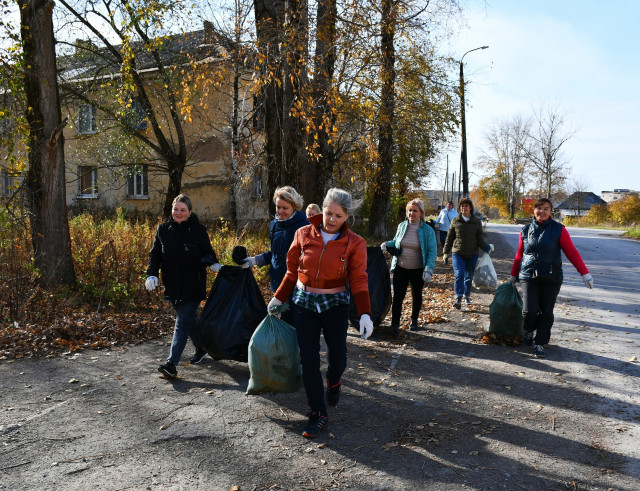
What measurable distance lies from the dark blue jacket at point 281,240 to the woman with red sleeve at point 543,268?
2.77 metres

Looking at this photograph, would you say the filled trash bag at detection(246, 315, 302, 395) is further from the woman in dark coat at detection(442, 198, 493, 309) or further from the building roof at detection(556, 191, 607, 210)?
the building roof at detection(556, 191, 607, 210)

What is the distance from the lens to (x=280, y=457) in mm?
3654

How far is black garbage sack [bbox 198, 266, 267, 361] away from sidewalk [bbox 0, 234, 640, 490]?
33 centimetres

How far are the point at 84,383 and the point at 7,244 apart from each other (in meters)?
5.01

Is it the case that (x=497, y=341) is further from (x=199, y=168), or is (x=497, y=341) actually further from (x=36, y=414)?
(x=199, y=168)

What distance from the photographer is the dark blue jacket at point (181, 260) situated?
17.1 ft

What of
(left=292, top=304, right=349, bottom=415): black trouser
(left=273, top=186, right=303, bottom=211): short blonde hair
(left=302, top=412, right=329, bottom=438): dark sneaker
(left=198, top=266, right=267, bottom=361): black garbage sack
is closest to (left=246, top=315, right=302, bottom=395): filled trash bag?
(left=292, top=304, right=349, bottom=415): black trouser

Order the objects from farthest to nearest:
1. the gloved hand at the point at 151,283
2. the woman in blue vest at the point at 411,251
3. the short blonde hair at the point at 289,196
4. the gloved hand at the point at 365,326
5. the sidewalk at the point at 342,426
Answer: the woman in blue vest at the point at 411,251, the short blonde hair at the point at 289,196, the gloved hand at the point at 151,283, the gloved hand at the point at 365,326, the sidewalk at the point at 342,426

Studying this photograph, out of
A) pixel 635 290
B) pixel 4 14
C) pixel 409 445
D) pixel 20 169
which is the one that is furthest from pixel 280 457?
pixel 635 290

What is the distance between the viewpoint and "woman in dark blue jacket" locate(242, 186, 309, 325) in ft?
17.4

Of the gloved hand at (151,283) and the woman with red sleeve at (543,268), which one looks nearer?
the gloved hand at (151,283)

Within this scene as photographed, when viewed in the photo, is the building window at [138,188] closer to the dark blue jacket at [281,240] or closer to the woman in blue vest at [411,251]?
the woman in blue vest at [411,251]

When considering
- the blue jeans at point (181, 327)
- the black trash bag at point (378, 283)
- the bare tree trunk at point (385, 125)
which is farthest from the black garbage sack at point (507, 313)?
the bare tree trunk at point (385, 125)

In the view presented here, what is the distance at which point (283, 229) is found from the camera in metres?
5.34
